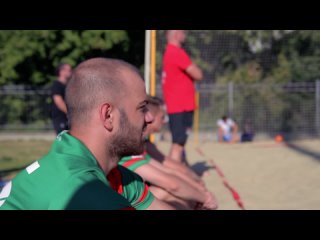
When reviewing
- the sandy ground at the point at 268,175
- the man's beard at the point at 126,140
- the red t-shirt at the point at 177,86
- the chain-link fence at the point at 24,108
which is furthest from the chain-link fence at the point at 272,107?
the man's beard at the point at 126,140

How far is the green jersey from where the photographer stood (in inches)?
56.1

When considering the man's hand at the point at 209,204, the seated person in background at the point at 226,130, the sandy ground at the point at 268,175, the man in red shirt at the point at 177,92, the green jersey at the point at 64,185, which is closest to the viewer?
the green jersey at the point at 64,185

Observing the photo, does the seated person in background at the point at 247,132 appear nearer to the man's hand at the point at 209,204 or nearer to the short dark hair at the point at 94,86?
the man's hand at the point at 209,204

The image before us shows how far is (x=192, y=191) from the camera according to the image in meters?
4.07

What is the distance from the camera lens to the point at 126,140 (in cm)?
186

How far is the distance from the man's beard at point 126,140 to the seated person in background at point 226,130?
1260 cm

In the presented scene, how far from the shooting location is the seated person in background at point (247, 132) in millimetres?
14016

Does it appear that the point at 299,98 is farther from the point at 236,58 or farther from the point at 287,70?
the point at 236,58

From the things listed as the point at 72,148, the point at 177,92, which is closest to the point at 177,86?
the point at 177,92

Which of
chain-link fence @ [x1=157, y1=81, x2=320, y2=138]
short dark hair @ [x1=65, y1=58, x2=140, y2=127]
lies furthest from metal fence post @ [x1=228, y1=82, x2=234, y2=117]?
short dark hair @ [x1=65, y1=58, x2=140, y2=127]

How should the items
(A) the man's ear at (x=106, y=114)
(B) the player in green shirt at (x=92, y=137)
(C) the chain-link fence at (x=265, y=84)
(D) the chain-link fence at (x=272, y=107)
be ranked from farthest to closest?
(D) the chain-link fence at (x=272, y=107) < (C) the chain-link fence at (x=265, y=84) < (A) the man's ear at (x=106, y=114) < (B) the player in green shirt at (x=92, y=137)

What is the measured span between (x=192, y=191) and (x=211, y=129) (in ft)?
39.0
